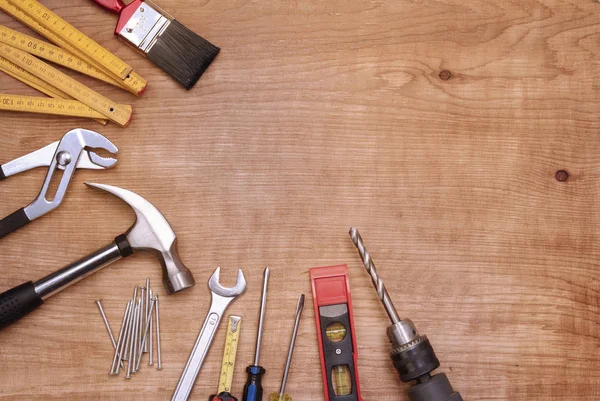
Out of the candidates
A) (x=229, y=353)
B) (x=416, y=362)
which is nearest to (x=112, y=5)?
(x=229, y=353)

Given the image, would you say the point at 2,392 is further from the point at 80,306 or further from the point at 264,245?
the point at 264,245

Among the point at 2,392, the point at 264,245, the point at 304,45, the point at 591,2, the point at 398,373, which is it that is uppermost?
the point at 591,2

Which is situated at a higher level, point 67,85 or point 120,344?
point 67,85

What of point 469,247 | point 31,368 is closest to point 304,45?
point 469,247

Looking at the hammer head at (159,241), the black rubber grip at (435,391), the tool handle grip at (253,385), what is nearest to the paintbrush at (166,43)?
the hammer head at (159,241)

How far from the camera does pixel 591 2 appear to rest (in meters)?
1.55

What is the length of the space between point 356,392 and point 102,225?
2.33ft

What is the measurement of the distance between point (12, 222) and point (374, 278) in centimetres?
84

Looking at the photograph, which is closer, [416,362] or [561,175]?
[416,362]

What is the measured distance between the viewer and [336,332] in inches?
56.9

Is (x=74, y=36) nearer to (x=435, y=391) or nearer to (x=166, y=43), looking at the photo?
(x=166, y=43)

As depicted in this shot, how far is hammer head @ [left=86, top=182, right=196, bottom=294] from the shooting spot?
4.65 ft

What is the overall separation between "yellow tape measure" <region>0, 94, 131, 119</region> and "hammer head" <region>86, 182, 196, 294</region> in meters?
0.22

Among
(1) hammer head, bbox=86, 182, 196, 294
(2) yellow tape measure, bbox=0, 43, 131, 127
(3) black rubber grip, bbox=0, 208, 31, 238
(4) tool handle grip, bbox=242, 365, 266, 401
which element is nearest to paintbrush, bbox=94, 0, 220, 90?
(2) yellow tape measure, bbox=0, 43, 131, 127
